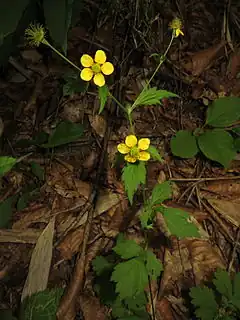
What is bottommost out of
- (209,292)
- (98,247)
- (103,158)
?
(209,292)

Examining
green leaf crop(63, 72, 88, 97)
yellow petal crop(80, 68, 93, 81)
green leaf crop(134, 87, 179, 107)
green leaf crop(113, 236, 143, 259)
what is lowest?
green leaf crop(113, 236, 143, 259)

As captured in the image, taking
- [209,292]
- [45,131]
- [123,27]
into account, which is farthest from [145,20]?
[209,292]

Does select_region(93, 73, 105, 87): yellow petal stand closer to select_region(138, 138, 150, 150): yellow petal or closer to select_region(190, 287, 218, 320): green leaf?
select_region(138, 138, 150, 150): yellow petal

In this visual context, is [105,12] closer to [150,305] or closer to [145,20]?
[145,20]

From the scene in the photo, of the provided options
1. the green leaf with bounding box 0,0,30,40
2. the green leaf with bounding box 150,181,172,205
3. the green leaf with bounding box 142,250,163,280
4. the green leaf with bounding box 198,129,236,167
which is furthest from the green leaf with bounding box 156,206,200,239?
the green leaf with bounding box 0,0,30,40

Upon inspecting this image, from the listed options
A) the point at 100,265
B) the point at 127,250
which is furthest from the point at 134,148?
the point at 100,265
